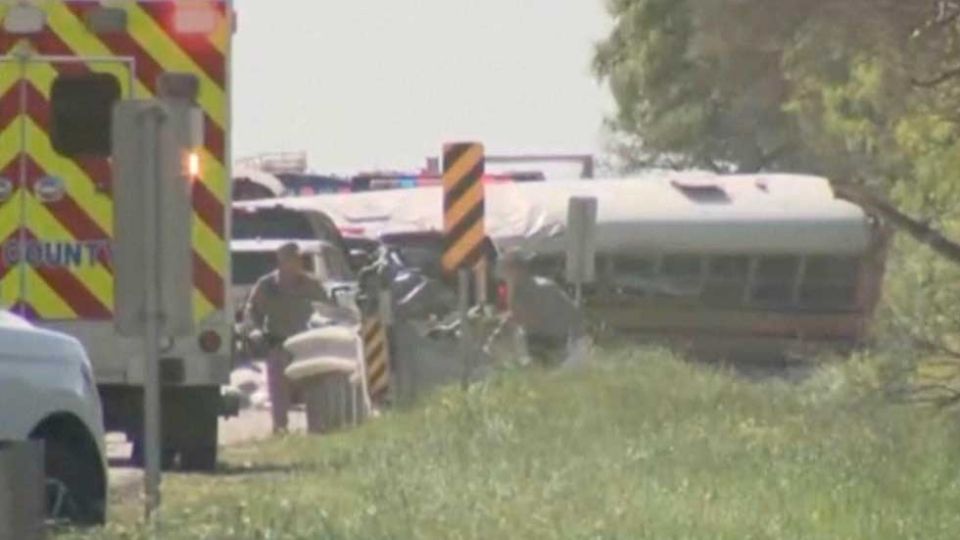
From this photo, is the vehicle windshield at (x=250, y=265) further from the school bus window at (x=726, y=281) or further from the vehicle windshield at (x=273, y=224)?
the school bus window at (x=726, y=281)

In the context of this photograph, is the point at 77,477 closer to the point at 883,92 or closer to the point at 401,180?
the point at 883,92

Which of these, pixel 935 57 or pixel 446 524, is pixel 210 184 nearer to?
pixel 935 57

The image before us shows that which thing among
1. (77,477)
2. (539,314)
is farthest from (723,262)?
(77,477)

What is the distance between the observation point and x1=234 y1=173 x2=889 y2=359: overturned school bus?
33.5 meters

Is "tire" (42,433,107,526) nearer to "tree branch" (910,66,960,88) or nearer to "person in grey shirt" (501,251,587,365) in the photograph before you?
"tree branch" (910,66,960,88)

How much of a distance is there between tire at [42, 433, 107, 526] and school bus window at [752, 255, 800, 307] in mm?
21227

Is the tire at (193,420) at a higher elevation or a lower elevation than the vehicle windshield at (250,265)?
higher

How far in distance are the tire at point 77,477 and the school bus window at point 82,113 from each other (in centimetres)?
457

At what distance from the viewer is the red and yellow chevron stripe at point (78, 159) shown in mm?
17547

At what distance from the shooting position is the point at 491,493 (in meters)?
13.9

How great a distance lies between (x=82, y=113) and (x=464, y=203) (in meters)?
6.26

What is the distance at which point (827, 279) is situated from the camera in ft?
112

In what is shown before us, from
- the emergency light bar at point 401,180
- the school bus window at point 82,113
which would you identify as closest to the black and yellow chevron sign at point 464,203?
the school bus window at point 82,113

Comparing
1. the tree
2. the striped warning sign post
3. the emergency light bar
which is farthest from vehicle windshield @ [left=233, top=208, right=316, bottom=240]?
the striped warning sign post
